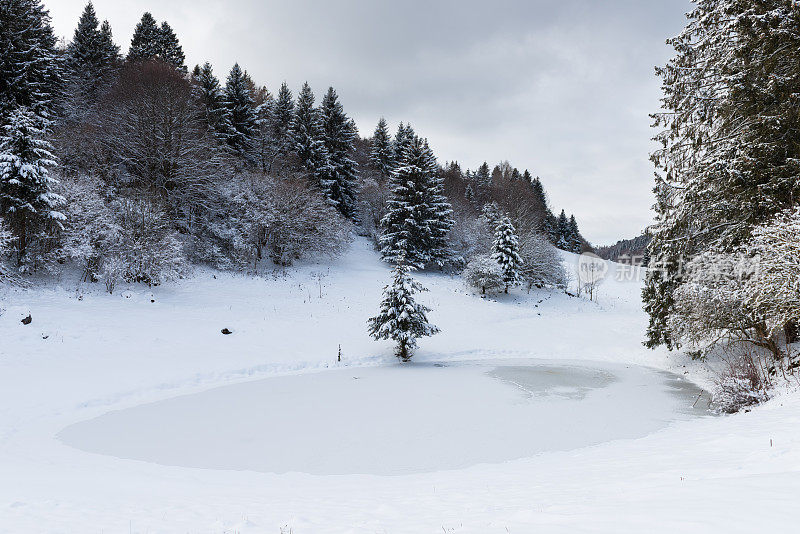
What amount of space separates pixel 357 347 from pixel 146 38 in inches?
2001

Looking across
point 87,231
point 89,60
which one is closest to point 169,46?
point 89,60

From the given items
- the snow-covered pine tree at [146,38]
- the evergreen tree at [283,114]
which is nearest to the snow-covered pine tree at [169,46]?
the snow-covered pine tree at [146,38]

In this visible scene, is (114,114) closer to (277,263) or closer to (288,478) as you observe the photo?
(277,263)

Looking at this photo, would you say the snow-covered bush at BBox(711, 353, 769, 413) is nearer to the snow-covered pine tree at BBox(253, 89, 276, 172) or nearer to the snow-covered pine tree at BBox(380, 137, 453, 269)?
the snow-covered pine tree at BBox(380, 137, 453, 269)

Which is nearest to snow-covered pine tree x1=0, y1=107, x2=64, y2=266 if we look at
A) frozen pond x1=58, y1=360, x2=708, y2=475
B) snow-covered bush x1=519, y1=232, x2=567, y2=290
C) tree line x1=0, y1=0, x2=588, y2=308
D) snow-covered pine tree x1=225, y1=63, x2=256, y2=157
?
tree line x1=0, y1=0, x2=588, y2=308

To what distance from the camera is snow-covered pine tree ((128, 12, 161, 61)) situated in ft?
142

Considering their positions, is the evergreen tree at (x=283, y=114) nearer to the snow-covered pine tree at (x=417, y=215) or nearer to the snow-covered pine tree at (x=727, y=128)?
the snow-covered pine tree at (x=417, y=215)

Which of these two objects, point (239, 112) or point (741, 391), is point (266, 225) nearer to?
point (239, 112)

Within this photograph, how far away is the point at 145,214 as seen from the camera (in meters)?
21.0

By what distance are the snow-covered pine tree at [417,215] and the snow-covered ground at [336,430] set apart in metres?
13.6

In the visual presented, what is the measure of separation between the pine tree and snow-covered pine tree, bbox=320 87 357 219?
20.0 m

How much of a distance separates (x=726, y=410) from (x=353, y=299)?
63.1 feet

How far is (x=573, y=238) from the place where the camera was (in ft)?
251

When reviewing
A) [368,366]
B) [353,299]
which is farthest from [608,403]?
[353,299]
